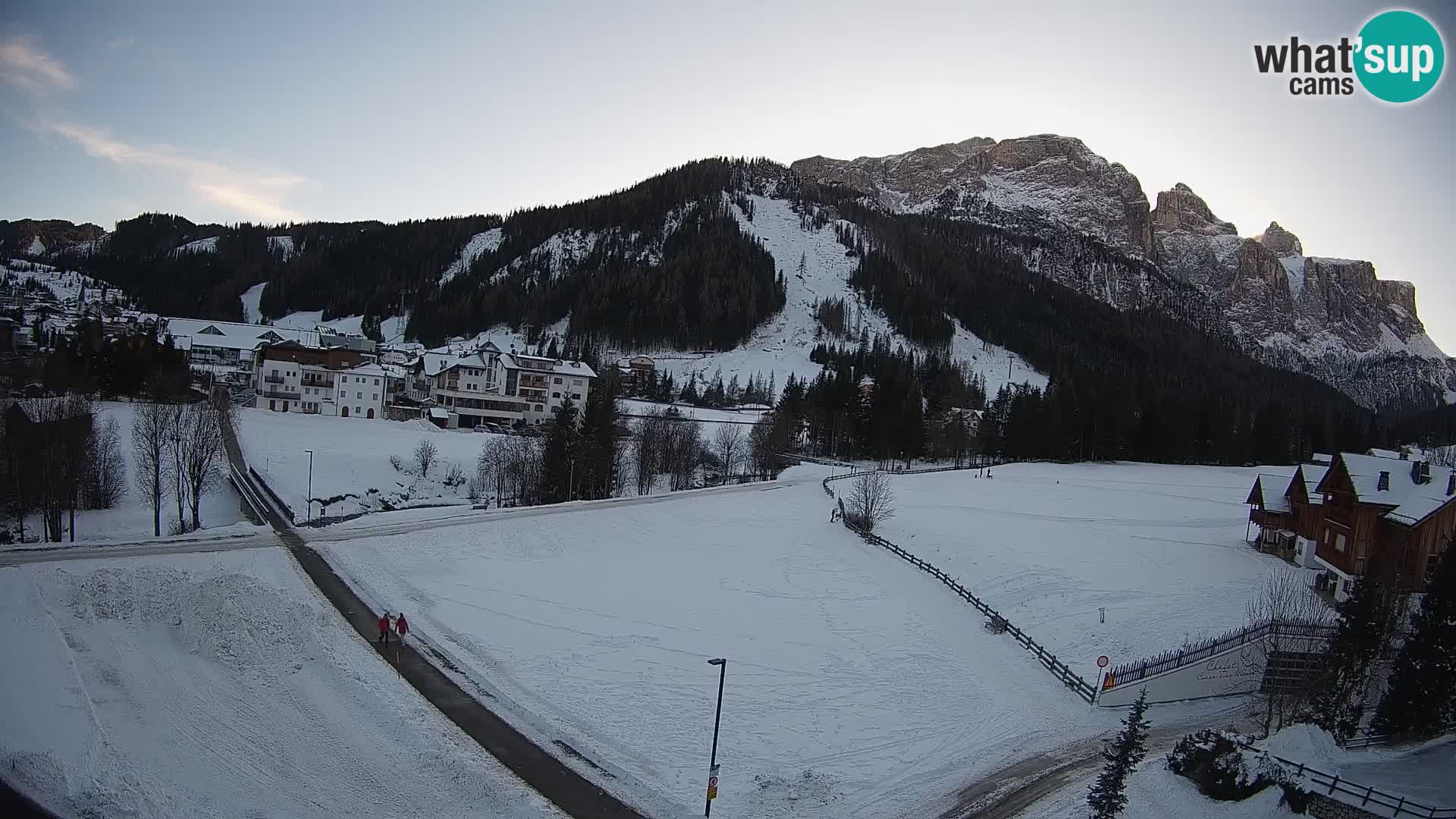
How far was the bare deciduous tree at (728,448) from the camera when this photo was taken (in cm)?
8194

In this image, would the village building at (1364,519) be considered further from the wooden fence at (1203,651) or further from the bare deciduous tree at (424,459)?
the bare deciduous tree at (424,459)

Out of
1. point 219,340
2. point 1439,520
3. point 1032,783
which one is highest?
point 219,340

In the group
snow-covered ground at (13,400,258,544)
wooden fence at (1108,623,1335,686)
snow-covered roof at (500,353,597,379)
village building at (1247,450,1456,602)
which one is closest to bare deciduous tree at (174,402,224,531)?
snow-covered ground at (13,400,258,544)

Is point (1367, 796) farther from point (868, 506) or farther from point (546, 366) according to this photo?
point (546, 366)

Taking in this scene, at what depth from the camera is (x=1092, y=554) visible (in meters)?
44.3

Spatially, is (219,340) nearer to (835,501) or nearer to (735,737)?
(835,501)

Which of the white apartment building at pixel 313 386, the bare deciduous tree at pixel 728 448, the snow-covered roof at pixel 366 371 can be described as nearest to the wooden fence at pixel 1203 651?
the bare deciduous tree at pixel 728 448

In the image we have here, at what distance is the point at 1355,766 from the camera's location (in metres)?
19.8

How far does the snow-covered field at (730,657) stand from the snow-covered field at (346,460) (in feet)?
53.3

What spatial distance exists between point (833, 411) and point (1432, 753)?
244 ft

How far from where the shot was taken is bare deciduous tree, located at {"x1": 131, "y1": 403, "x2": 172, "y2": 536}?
139 feet

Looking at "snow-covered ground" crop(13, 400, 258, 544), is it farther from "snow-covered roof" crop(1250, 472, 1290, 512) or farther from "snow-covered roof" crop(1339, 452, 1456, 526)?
"snow-covered roof" crop(1250, 472, 1290, 512)

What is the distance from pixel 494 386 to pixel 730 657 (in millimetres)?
71224

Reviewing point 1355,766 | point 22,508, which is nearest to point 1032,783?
point 1355,766
